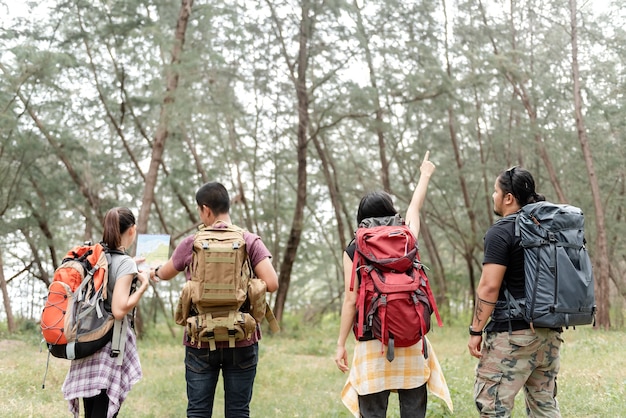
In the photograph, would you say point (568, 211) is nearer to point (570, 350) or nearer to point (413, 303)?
point (413, 303)

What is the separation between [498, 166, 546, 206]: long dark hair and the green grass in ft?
8.98

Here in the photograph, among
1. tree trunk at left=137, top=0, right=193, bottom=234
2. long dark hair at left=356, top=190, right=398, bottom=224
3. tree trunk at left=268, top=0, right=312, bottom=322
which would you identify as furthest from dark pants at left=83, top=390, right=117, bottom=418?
tree trunk at left=268, top=0, right=312, bottom=322

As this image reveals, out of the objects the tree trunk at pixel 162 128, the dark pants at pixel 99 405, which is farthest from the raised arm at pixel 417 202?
the tree trunk at pixel 162 128

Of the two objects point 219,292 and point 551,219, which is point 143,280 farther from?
point 551,219

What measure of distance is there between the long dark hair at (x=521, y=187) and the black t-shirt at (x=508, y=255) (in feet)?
0.67

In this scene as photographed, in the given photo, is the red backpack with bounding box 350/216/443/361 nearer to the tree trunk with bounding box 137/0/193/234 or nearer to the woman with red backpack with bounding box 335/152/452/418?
the woman with red backpack with bounding box 335/152/452/418

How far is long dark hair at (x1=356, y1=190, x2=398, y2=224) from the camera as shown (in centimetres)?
380

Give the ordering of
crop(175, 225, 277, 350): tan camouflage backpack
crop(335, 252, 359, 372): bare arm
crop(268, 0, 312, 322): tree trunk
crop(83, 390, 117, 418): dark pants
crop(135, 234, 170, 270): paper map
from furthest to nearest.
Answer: crop(268, 0, 312, 322): tree trunk
crop(135, 234, 170, 270): paper map
crop(83, 390, 117, 418): dark pants
crop(335, 252, 359, 372): bare arm
crop(175, 225, 277, 350): tan camouflage backpack

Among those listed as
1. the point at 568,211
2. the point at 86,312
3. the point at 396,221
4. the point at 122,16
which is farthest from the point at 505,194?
the point at 122,16

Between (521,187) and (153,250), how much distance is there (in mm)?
2563

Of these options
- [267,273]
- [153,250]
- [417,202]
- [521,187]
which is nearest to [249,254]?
[267,273]

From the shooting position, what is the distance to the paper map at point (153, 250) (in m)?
4.24

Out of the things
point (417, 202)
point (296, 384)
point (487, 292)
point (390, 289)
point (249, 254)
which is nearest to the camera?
point (390, 289)

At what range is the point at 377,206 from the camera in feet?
12.5
